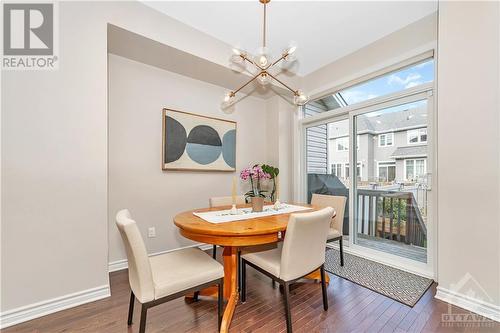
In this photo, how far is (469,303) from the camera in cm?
178

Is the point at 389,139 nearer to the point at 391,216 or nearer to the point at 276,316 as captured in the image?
the point at 391,216

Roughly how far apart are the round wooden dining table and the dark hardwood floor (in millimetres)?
193

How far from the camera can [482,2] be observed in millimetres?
1771

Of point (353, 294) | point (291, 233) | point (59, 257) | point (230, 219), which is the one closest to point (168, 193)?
point (59, 257)

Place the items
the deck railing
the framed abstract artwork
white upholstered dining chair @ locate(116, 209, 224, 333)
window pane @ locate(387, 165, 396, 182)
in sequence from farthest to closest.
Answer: the framed abstract artwork → window pane @ locate(387, 165, 396, 182) → the deck railing → white upholstered dining chair @ locate(116, 209, 224, 333)

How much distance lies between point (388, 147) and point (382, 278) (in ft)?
5.19

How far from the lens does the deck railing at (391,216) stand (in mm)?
2580

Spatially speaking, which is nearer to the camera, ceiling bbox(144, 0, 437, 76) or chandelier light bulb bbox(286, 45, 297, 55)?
chandelier light bulb bbox(286, 45, 297, 55)

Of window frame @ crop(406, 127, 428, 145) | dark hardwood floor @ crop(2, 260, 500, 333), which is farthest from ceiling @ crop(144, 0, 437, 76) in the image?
dark hardwood floor @ crop(2, 260, 500, 333)

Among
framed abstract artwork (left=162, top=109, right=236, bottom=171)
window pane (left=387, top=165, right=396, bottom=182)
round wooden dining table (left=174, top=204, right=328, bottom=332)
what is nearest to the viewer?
round wooden dining table (left=174, top=204, right=328, bottom=332)

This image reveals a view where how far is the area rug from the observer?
2010mm

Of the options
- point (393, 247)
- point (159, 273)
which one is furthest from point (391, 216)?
point (159, 273)

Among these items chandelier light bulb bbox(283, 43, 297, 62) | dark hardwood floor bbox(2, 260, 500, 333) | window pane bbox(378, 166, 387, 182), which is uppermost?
chandelier light bulb bbox(283, 43, 297, 62)

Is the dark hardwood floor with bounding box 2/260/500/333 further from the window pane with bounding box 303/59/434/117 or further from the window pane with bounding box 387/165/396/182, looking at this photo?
the window pane with bounding box 303/59/434/117
